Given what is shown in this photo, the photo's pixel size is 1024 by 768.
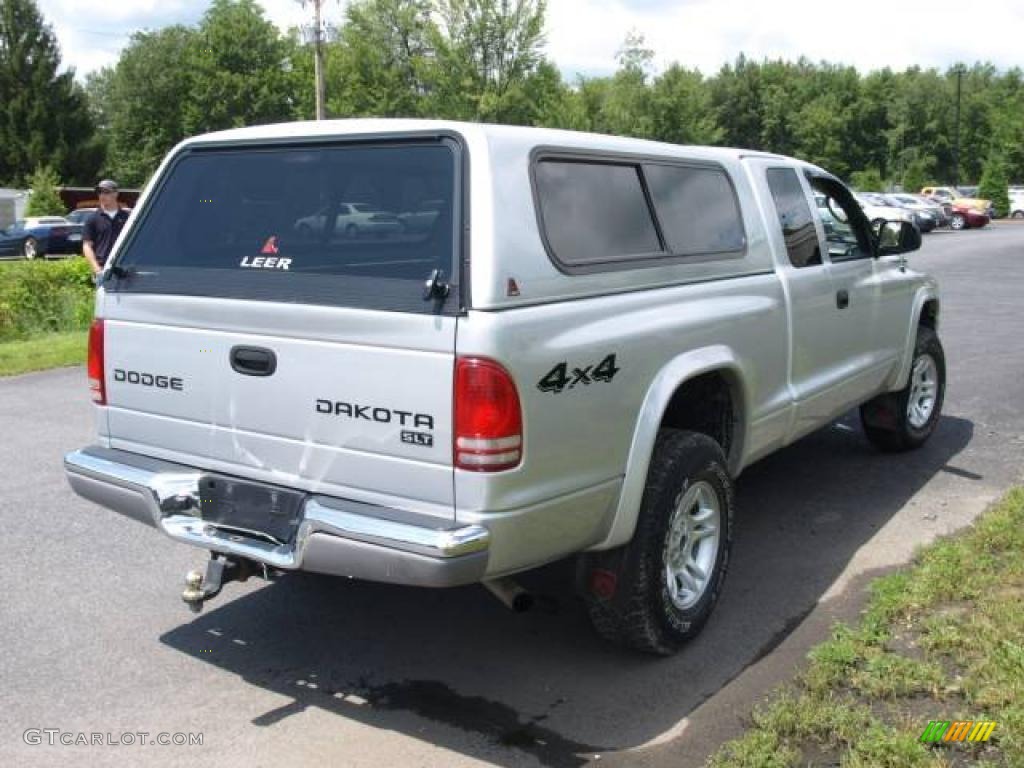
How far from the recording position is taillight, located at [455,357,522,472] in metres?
3.07

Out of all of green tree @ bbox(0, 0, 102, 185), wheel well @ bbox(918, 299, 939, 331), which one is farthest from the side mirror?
green tree @ bbox(0, 0, 102, 185)

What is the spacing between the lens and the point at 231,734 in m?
3.46

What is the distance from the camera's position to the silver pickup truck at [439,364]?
3.15m

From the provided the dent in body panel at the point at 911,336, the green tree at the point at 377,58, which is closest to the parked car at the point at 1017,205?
the green tree at the point at 377,58

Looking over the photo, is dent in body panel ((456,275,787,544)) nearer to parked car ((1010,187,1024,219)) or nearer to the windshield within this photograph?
the windshield

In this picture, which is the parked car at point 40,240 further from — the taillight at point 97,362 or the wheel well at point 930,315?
the taillight at point 97,362

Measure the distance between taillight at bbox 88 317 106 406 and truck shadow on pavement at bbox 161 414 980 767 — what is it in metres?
1.03

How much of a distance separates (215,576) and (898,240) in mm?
4588

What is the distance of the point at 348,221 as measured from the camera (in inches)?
146

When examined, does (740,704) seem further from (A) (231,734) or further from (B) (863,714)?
(A) (231,734)

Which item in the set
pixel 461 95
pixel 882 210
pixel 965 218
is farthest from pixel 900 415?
pixel 461 95

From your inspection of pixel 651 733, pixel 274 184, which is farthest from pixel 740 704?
pixel 274 184

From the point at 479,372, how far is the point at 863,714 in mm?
1701

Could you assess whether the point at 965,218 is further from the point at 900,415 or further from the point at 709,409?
the point at 709,409
